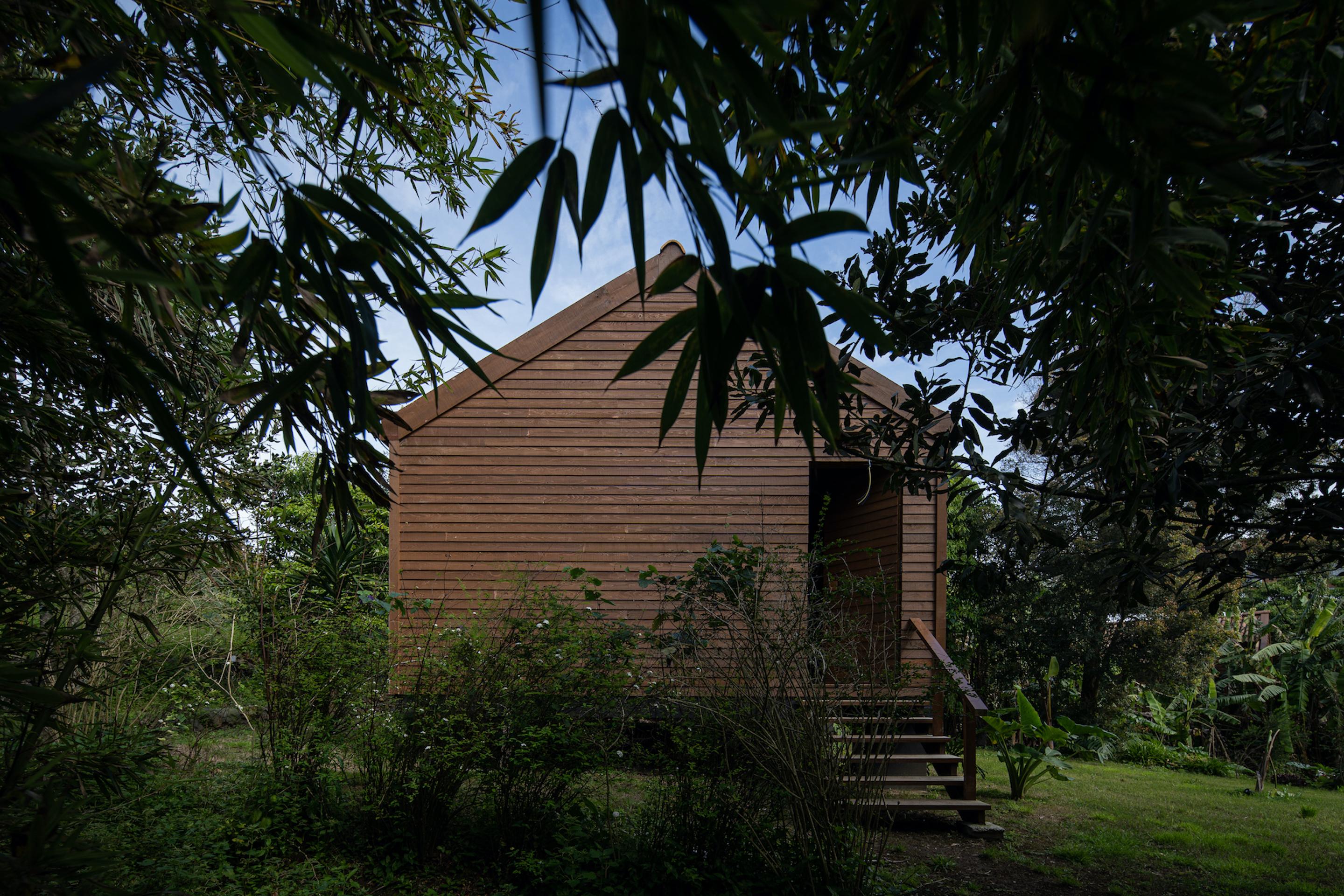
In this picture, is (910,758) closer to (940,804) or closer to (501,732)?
(940,804)

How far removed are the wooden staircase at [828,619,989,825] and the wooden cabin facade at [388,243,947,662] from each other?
104 cm

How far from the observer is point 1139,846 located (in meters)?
6.36

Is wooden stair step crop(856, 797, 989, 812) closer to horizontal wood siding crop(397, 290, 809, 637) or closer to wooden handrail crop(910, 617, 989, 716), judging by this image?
wooden handrail crop(910, 617, 989, 716)

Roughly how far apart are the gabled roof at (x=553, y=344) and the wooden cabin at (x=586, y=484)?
21 millimetres

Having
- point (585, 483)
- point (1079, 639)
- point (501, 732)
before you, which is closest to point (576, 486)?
point (585, 483)

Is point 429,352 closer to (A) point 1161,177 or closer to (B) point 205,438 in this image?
(B) point 205,438

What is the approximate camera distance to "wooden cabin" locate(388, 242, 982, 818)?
823 cm

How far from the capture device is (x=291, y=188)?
1401mm

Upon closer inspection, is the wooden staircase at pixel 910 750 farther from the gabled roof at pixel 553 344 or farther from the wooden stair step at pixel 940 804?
the gabled roof at pixel 553 344

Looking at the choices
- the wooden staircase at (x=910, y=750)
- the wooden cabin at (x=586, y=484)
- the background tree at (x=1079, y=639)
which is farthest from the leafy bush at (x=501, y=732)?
the background tree at (x=1079, y=639)

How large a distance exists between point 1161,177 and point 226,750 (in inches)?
335

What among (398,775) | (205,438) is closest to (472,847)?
(398,775)

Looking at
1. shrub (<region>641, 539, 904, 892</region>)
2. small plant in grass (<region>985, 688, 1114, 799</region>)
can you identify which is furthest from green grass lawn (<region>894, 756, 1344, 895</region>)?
shrub (<region>641, 539, 904, 892</region>)

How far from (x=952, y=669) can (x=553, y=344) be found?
17.6 feet
